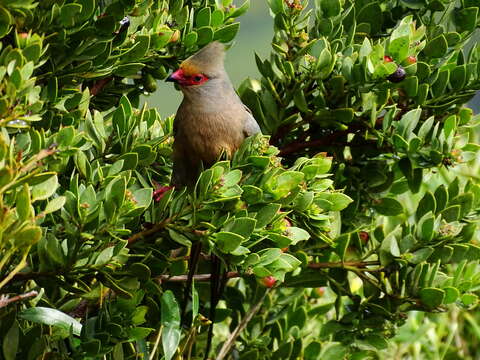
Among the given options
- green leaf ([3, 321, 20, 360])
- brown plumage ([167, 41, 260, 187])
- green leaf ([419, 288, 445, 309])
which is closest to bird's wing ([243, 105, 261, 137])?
brown plumage ([167, 41, 260, 187])

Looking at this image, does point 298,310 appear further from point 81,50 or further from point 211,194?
point 81,50

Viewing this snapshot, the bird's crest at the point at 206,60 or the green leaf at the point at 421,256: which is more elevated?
the bird's crest at the point at 206,60

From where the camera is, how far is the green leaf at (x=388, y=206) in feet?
8.50

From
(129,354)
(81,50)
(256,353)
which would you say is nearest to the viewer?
(81,50)

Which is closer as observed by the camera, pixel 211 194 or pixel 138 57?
pixel 211 194

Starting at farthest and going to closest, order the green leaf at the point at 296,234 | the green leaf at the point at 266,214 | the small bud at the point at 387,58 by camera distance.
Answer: the small bud at the point at 387,58 → the green leaf at the point at 296,234 → the green leaf at the point at 266,214

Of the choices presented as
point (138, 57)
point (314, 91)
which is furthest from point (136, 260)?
point (314, 91)

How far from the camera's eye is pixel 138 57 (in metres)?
2.18

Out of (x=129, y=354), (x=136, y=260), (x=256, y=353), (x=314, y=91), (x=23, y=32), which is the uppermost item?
(x=23, y=32)

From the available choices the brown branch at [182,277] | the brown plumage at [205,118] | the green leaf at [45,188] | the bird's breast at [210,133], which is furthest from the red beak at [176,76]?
the green leaf at [45,188]

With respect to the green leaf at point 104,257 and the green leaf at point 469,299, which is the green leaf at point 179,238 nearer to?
the green leaf at point 104,257

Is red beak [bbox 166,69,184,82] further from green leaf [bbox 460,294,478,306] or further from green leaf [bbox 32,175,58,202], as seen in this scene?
green leaf [bbox 460,294,478,306]

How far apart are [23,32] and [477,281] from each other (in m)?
1.51

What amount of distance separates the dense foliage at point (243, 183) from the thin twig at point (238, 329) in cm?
2
